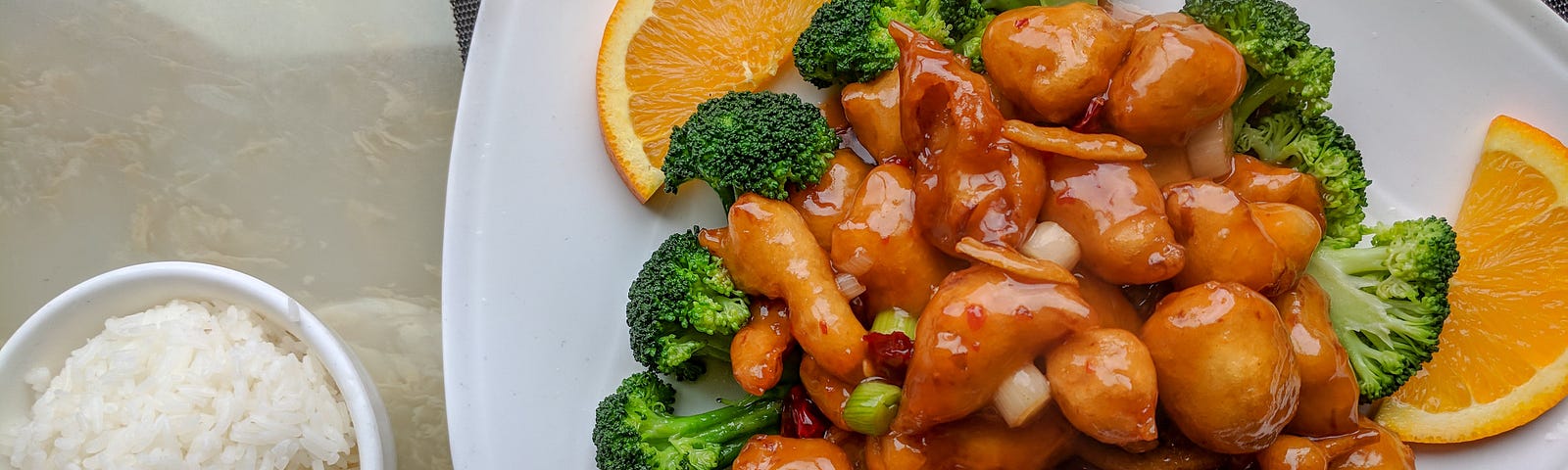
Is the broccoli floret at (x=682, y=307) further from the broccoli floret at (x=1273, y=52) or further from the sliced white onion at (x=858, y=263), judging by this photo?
the broccoli floret at (x=1273, y=52)

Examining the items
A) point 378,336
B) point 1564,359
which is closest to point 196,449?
point 378,336

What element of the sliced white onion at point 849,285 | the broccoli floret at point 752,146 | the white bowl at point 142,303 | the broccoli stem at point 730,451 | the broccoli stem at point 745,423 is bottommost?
the broccoli stem at point 730,451

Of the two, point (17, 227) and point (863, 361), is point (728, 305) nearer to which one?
point (863, 361)

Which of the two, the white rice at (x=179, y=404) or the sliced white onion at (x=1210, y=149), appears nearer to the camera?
the sliced white onion at (x=1210, y=149)

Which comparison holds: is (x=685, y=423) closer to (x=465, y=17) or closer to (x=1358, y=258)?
(x=465, y=17)

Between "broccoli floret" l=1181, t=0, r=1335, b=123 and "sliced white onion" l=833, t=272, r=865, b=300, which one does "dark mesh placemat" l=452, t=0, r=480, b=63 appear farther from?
"broccoli floret" l=1181, t=0, r=1335, b=123

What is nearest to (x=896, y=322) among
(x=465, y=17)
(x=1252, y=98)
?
(x=1252, y=98)

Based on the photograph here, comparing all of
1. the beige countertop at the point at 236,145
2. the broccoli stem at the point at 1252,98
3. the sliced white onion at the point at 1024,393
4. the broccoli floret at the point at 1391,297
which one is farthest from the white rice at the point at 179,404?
the broccoli floret at the point at 1391,297
